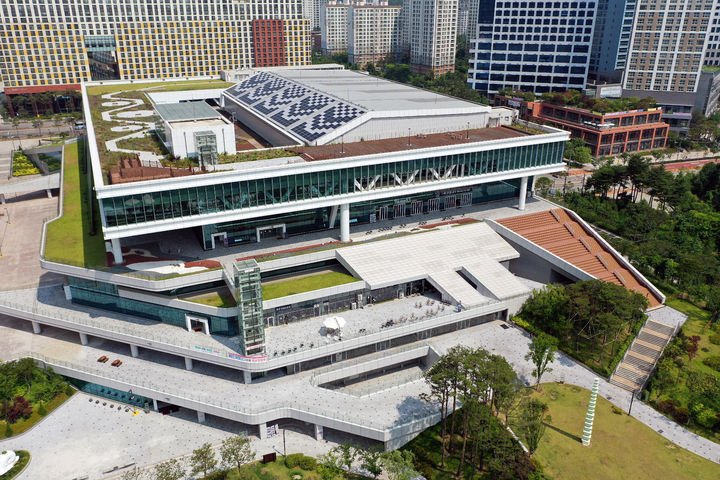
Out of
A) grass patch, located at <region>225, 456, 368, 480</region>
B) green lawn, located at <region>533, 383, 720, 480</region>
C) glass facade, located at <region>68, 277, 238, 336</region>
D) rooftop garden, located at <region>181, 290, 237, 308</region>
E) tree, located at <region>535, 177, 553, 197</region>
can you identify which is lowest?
grass patch, located at <region>225, 456, 368, 480</region>

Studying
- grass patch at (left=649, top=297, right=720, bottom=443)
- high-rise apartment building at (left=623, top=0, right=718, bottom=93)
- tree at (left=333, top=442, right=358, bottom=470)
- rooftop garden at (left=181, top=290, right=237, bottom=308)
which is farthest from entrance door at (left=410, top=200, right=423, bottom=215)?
high-rise apartment building at (left=623, top=0, right=718, bottom=93)

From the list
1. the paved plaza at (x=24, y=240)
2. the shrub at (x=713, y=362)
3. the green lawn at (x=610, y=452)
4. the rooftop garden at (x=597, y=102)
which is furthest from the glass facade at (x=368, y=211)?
the rooftop garden at (x=597, y=102)

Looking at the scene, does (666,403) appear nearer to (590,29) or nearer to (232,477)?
(232,477)

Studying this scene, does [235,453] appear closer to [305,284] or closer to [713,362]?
[305,284]

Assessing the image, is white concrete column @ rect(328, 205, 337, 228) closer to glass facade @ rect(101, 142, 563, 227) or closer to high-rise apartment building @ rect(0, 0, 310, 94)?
glass facade @ rect(101, 142, 563, 227)

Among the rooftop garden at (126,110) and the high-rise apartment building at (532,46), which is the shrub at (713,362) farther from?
the high-rise apartment building at (532,46)

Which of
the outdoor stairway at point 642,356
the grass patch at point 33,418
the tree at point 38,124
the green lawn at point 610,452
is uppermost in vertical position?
the tree at point 38,124
